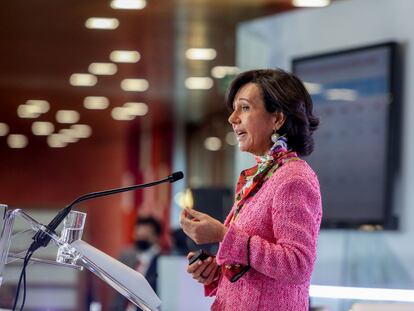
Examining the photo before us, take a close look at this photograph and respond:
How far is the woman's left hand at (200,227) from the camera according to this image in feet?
5.95

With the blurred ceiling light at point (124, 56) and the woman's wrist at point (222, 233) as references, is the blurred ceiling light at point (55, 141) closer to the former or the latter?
the blurred ceiling light at point (124, 56)

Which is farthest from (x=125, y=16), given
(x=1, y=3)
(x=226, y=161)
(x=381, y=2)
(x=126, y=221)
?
(x=126, y=221)

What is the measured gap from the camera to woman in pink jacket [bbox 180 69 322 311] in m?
1.82

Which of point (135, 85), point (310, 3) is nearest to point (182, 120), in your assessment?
point (135, 85)

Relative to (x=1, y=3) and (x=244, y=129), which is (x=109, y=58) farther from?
(x=244, y=129)

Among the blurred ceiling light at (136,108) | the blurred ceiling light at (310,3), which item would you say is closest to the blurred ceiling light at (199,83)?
the blurred ceiling light at (136,108)

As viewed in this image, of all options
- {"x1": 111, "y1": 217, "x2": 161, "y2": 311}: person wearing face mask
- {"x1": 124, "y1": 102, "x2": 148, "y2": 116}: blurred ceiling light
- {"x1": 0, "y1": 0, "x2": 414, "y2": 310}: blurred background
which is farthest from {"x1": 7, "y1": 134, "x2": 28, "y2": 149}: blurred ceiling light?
{"x1": 111, "y1": 217, "x2": 161, "y2": 311}: person wearing face mask

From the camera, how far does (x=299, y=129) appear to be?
201 cm

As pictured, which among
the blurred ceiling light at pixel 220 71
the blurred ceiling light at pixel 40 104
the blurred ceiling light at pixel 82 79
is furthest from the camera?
the blurred ceiling light at pixel 40 104

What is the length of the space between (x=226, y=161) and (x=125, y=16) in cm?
398

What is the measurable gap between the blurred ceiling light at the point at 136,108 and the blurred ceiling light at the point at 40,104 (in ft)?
3.45

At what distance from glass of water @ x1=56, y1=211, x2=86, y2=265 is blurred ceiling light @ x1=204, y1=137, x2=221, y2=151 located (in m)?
9.92

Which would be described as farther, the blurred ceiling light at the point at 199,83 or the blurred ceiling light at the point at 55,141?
the blurred ceiling light at the point at 55,141

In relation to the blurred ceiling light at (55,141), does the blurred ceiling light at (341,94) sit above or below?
above
